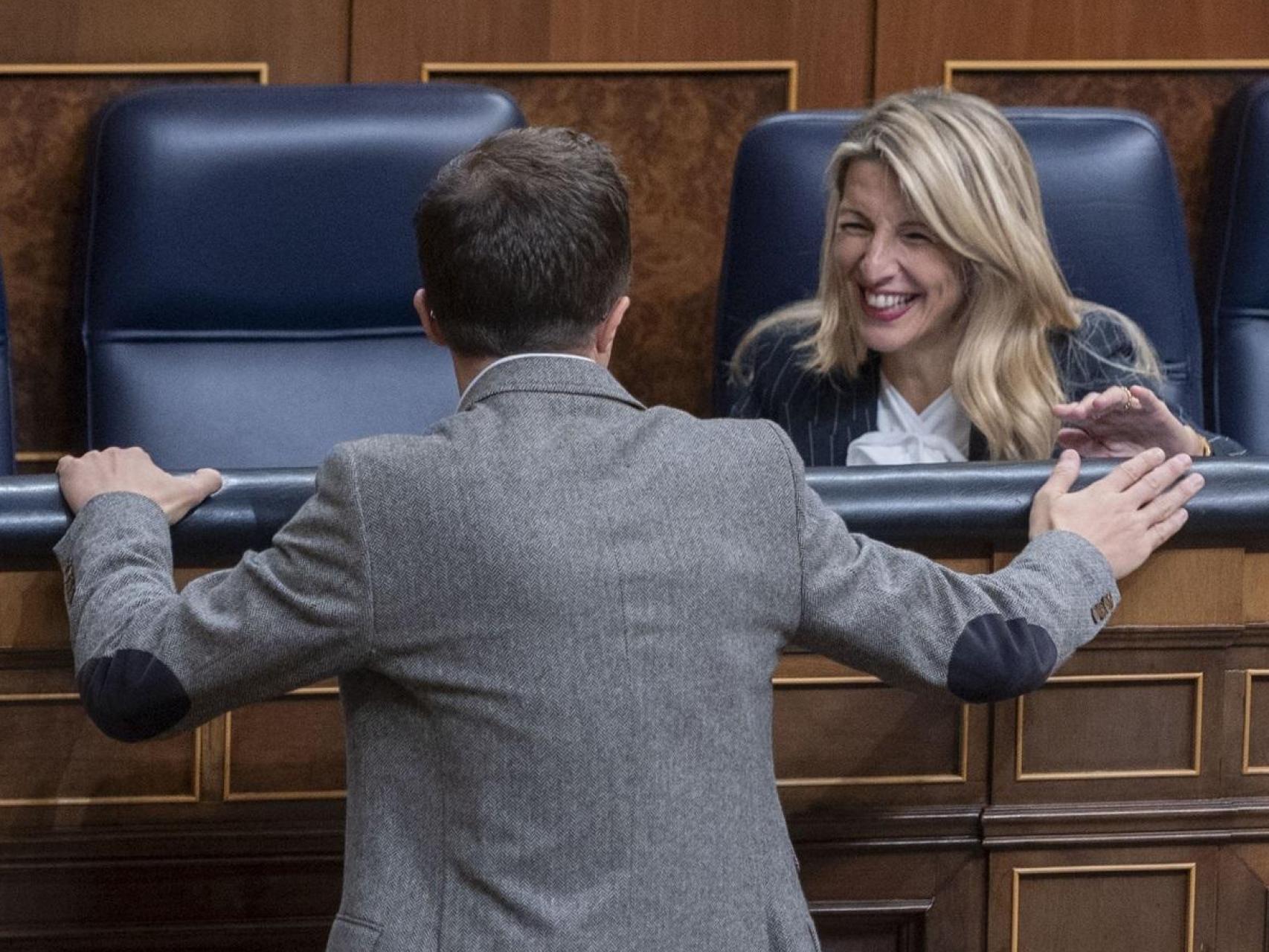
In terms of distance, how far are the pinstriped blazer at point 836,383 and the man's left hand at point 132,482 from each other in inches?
35.6

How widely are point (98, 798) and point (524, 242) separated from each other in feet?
1.63

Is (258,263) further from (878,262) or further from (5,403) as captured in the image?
(878,262)

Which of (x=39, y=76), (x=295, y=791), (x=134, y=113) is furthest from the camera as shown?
(x=39, y=76)

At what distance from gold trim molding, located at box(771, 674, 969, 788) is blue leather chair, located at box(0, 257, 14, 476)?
0.98 meters

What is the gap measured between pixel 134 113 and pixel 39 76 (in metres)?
0.27

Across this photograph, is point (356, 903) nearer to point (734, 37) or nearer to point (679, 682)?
point (679, 682)

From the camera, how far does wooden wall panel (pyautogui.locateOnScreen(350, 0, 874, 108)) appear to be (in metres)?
2.25

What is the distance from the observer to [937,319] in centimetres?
194

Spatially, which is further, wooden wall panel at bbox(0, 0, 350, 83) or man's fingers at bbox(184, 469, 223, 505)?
wooden wall panel at bbox(0, 0, 350, 83)

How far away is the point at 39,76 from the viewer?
2.21 meters

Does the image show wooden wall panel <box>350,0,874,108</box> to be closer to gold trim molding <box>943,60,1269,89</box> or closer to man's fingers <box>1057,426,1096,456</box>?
gold trim molding <box>943,60,1269,89</box>

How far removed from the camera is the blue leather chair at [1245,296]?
217 cm

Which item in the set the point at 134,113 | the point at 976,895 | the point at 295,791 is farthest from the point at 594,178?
the point at 134,113

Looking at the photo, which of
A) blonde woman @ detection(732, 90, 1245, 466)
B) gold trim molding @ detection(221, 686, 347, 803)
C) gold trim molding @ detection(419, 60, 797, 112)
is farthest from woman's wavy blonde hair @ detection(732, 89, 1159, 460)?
gold trim molding @ detection(221, 686, 347, 803)
